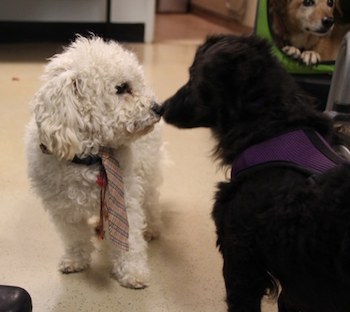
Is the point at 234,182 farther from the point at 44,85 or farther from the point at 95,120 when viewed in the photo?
the point at 44,85

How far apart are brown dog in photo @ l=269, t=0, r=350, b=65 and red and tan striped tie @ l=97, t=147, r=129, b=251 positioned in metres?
1.68

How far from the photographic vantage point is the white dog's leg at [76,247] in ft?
5.62

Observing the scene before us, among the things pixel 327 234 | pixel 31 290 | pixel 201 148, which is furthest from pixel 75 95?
pixel 201 148

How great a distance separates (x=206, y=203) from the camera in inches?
89.7

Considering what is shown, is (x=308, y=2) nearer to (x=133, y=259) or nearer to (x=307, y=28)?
(x=307, y=28)

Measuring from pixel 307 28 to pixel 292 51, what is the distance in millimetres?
161

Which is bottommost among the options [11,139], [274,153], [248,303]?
[11,139]

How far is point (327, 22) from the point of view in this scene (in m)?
2.81

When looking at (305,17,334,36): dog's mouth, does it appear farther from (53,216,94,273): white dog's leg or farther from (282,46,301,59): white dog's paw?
(53,216,94,273): white dog's leg

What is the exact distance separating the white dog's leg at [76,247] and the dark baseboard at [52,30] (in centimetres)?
345

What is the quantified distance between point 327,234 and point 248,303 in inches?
14.3

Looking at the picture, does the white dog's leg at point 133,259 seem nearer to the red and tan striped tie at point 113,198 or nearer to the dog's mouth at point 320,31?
the red and tan striped tie at point 113,198

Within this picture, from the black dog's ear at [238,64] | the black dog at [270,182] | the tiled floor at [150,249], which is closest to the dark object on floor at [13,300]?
the black dog at [270,182]

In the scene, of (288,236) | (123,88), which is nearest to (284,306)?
(288,236)
